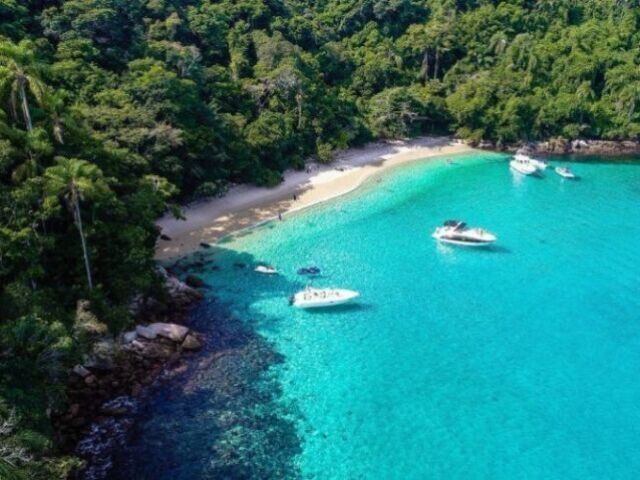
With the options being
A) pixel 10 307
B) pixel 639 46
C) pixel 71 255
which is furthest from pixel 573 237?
pixel 639 46

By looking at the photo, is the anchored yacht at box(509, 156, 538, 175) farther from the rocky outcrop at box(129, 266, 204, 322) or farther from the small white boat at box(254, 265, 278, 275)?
the rocky outcrop at box(129, 266, 204, 322)

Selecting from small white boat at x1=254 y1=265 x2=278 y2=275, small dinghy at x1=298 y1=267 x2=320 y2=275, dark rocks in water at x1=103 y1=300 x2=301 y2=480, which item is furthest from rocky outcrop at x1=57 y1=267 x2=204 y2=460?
small dinghy at x1=298 y1=267 x2=320 y2=275

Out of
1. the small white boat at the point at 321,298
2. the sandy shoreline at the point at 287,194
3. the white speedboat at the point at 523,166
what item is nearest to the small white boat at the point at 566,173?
the white speedboat at the point at 523,166

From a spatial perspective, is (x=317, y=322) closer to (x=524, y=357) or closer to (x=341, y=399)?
(x=341, y=399)

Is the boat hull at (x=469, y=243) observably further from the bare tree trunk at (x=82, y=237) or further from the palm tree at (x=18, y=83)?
the palm tree at (x=18, y=83)

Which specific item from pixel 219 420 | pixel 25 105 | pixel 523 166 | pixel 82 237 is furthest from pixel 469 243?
pixel 25 105

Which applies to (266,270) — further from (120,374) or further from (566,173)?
(566,173)

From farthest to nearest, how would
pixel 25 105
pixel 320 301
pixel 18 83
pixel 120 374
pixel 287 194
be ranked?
pixel 287 194, pixel 320 301, pixel 25 105, pixel 18 83, pixel 120 374
